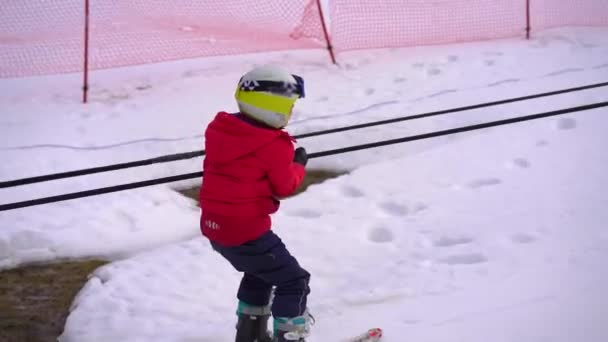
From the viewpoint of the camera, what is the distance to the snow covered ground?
4031 millimetres

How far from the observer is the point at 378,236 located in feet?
16.3

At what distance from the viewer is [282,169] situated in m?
2.99

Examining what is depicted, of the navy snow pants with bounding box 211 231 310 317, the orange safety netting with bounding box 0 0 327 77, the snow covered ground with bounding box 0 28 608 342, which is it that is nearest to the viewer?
the navy snow pants with bounding box 211 231 310 317

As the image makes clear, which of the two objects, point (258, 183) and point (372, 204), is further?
point (372, 204)

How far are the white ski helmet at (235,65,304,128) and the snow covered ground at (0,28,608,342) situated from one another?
131 centimetres

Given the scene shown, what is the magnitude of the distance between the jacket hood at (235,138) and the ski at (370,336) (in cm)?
113

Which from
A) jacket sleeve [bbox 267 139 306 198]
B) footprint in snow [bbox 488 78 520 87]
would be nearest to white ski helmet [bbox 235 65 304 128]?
jacket sleeve [bbox 267 139 306 198]

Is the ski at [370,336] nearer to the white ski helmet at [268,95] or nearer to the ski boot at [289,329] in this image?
the ski boot at [289,329]

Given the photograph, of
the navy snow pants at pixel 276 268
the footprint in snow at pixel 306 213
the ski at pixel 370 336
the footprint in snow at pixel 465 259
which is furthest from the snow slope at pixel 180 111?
the navy snow pants at pixel 276 268

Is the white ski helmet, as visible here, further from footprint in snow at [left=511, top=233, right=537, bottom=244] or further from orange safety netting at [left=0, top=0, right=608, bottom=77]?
orange safety netting at [left=0, top=0, right=608, bottom=77]

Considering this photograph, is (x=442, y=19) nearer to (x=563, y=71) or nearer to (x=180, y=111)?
(x=563, y=71)

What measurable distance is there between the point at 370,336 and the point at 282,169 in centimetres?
109

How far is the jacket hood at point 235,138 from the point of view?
9.73ft

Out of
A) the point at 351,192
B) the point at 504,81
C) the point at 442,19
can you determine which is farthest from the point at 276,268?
the point at 442,19
